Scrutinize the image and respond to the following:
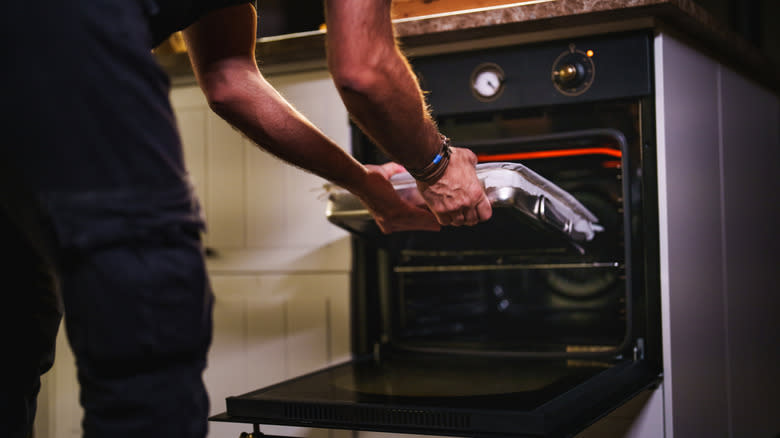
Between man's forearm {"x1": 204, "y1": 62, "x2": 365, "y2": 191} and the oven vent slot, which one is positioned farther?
man's forearm {"x1": 204, "y1": 62, "x2": 365, "y2": 191}

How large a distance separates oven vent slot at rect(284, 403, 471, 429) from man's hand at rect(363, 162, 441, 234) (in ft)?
1.11

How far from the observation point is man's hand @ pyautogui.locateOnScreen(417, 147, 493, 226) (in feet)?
3.12

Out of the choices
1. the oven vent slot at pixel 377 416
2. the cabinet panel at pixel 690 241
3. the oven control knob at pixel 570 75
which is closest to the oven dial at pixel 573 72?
the oven control knob at pixel 570 75

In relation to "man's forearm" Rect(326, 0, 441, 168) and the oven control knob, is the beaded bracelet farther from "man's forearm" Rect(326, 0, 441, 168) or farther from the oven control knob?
the oven control knob

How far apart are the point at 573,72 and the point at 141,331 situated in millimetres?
893

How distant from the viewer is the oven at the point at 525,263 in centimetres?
105

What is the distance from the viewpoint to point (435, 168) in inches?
36.3

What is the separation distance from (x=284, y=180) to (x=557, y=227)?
1.93ft

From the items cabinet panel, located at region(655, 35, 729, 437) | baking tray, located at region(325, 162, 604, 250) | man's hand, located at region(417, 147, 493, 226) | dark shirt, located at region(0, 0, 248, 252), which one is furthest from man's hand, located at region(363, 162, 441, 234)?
dark shirt, located at region(0, 0, 248, 252)

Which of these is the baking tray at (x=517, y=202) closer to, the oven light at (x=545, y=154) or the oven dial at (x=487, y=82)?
the oven light at (x=545, y=154)

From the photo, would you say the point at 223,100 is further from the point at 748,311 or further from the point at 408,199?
the point at 748,311

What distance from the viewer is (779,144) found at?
1921mm

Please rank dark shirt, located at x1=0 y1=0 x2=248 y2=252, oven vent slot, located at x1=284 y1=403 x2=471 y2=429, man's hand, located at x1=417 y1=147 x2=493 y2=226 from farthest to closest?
1. man's hand, located at x1=417 y1=147 x2=493 y2=226
2. oven vent slot, located at x1=284 y1=403 x2=471 y2=429
3. dark shirt, located at x1=0 y1=0 x2=248 y2=252

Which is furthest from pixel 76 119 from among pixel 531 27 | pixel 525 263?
pixel 525 263
